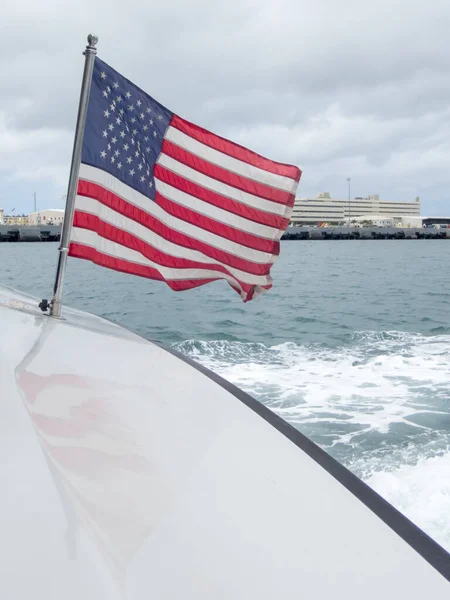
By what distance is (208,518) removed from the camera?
1287 millimetres

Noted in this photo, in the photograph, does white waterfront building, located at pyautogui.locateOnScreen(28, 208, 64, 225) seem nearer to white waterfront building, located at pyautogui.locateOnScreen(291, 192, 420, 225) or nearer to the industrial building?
the industrial building

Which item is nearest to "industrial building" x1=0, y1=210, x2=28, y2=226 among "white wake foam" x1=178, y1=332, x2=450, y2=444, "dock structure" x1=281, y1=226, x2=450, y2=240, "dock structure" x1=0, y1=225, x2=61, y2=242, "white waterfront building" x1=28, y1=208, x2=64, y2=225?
"white waterfront building" x1=28, y1=208, x2=64, y2=225

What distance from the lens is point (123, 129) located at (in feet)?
10.5

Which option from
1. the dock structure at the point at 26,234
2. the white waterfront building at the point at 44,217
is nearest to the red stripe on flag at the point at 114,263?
Answer: the dock structure at the point at 26,234

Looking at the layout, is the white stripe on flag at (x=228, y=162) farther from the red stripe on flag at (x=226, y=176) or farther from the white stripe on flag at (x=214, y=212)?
the white stripe on flag at (x=214, y=212)

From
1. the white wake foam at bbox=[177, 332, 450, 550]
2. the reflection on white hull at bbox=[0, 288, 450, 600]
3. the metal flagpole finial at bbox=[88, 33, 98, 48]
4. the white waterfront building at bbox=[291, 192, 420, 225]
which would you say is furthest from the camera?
the white waterfront building at bbox=[291, 192, 420, 225]

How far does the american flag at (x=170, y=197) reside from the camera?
315 cm

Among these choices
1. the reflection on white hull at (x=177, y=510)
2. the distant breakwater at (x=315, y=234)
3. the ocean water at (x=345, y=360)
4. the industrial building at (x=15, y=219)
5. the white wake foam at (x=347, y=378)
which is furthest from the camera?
the industrial building at (x=15, y=219)

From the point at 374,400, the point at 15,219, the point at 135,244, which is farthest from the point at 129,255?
the point at 15,219

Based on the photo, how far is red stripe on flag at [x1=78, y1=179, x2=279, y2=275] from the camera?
3166mm

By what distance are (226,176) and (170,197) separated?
1.11 feet

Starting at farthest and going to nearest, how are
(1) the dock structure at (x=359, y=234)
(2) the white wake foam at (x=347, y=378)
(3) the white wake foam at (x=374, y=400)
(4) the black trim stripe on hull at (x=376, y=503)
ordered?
(1) the dock structure at (x=359, y=234), (2) the white wake foam at (x=347, y=378), (3) the white wake foam at (x=374, y=400), (4) the black trim stripe on hull at (x=376, y=503)

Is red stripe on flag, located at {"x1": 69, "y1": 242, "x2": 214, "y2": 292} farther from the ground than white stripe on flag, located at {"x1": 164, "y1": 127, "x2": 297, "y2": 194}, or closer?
closer

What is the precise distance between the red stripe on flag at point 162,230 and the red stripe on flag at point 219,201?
0.43 ft
